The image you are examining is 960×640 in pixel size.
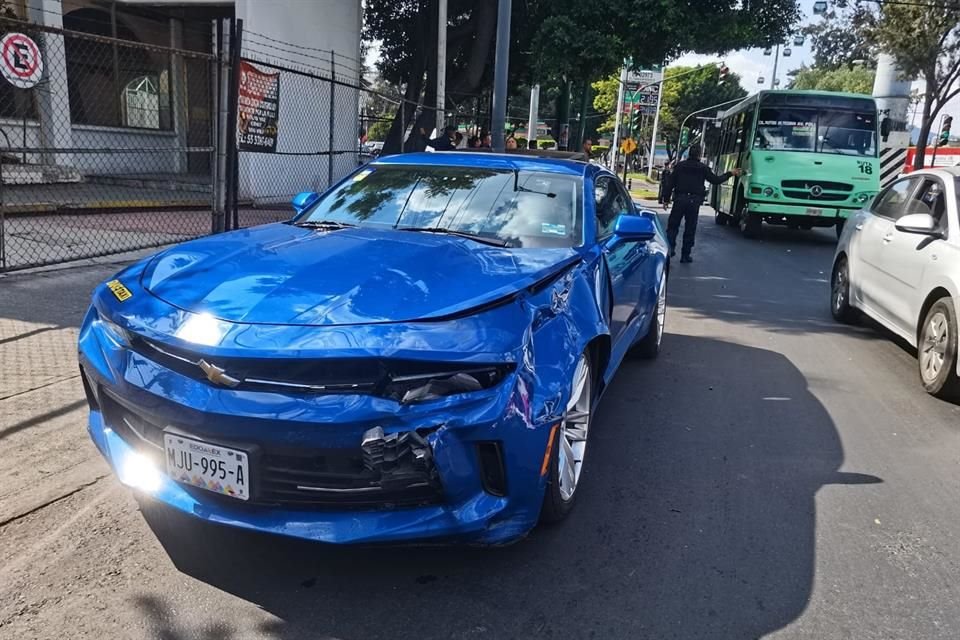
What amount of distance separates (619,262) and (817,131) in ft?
38.8

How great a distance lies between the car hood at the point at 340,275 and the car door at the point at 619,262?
2.03 feet

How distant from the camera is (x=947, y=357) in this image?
5.05 metres

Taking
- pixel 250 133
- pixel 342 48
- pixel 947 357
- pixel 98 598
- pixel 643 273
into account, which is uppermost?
pixel 342 48

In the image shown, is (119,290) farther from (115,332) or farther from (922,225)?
(922,225)

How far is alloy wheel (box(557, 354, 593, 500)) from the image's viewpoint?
3037 millimetres

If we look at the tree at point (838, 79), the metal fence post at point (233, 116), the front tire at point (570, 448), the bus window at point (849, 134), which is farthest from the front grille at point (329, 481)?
the tree at point (838, 79)

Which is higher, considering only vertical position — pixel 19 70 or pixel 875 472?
pixel 19 70

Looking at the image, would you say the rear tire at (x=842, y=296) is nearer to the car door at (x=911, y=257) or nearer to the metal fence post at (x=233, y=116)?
the car door at (x=911, y=257)

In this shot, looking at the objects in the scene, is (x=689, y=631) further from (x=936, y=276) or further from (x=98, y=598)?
(x=936, y=276)

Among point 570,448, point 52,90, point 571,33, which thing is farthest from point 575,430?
point 52,90

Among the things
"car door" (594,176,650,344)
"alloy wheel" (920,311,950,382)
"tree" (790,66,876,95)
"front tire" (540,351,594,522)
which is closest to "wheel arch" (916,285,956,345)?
"alloy wheel" (920,311,950,382)

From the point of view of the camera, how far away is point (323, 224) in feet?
13.4

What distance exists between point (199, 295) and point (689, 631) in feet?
7.08

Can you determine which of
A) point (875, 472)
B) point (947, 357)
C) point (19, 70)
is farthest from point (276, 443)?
point (19, 70)
